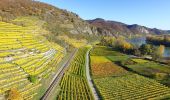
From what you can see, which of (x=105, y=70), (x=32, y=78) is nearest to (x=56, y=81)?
(x=32, y=78)

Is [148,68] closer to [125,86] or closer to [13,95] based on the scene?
[125,86]

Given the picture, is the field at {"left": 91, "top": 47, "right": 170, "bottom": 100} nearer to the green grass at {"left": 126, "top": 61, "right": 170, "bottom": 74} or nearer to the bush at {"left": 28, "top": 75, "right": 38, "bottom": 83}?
the green grass at {"left": 126, "top": 61, "right": 170, "bottom": 74}

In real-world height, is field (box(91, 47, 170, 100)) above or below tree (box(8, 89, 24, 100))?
below

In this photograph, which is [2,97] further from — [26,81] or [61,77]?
[61,77]

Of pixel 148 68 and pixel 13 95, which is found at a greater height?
pixel 13 95

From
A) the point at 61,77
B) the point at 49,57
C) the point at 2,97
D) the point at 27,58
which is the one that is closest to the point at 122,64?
the point at 49,57

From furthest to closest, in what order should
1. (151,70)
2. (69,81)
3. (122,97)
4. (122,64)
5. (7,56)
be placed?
1. (122,64)
2. (151,70)
3. (69,81)
4. (7,56)
5. (122,97)

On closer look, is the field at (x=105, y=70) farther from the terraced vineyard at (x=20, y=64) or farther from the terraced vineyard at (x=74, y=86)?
the terraced vineyard at (x=20, y=64)

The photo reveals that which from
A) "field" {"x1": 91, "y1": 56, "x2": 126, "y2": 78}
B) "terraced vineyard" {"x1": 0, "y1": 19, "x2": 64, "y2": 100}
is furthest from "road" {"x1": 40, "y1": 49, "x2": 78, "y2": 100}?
"field" {"x1": 91, "y1": 56, "x2": 126, "y2": 78}
